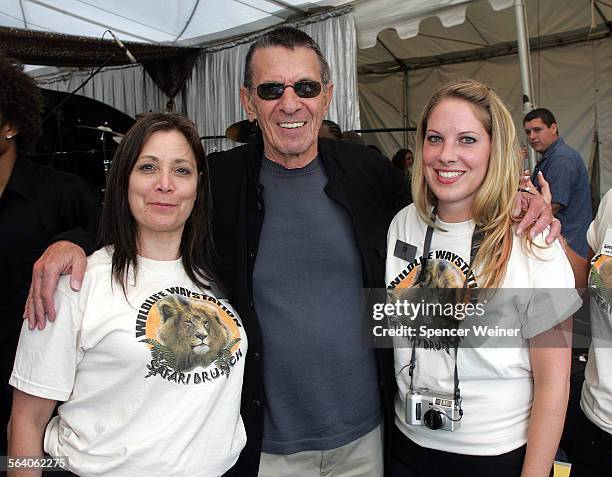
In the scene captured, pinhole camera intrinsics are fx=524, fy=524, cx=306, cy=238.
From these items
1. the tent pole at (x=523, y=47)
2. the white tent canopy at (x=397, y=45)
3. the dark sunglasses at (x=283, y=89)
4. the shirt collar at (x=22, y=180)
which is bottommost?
the shirt collar at (x=22, y=180)

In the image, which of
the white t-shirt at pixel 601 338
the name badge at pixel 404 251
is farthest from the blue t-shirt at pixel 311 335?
the white t-shirt at pixel 601 338

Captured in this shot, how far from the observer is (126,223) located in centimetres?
162

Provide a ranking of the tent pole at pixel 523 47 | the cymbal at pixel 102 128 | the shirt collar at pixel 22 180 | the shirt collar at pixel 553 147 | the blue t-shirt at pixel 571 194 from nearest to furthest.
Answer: the shirt collar at pixel 22 180, the tent pole at pixel 523 47, the blue t-shirt at pixel 571 194, the shirt collar at pixel 553 147, the cymbal at pixel 102 128

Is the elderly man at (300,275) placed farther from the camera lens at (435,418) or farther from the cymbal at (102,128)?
Answer: the cymbal at (102,128)

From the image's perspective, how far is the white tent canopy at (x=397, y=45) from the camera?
5184 millimetres

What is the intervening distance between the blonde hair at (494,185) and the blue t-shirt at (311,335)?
0.46 meters

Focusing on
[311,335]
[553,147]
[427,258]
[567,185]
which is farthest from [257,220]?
[553,147]

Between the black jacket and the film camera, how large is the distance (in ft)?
0.68

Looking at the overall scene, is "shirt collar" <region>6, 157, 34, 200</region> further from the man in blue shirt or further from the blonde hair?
the man in blue shirt

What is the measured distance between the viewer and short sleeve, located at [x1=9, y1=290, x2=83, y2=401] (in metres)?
1.41

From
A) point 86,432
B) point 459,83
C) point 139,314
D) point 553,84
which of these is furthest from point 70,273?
point 553,84

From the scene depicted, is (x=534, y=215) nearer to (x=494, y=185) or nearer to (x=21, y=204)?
(x=494, y=185)

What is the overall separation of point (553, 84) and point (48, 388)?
8.20 meters

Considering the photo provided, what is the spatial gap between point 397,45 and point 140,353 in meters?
7.95
